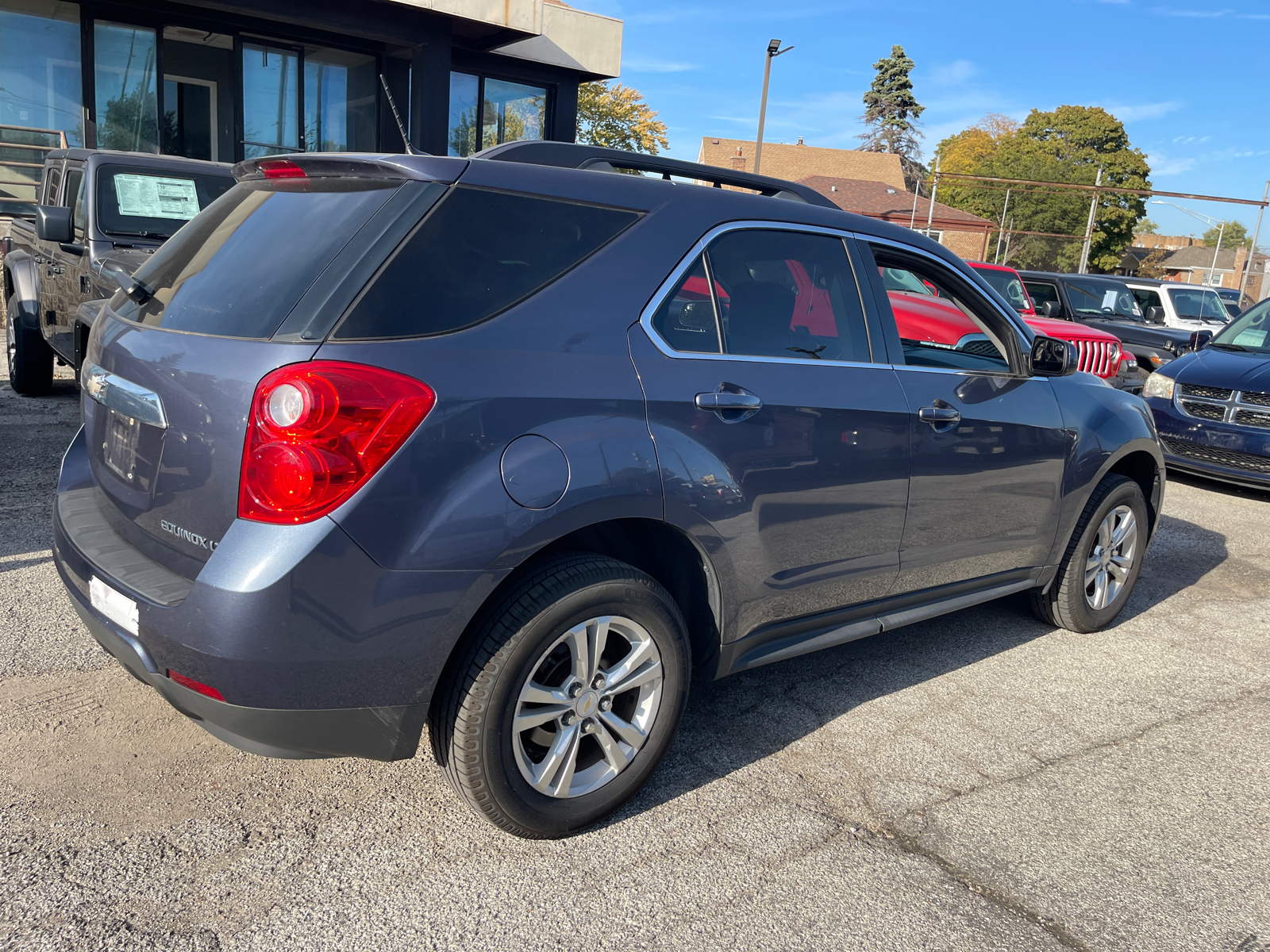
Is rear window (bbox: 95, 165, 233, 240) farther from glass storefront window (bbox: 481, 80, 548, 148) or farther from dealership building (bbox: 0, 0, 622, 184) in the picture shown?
glass storefront window (bbox: 481, 80, 548, 148)

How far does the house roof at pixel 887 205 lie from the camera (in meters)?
58.5

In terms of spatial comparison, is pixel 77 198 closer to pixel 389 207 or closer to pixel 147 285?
pixel 147 285

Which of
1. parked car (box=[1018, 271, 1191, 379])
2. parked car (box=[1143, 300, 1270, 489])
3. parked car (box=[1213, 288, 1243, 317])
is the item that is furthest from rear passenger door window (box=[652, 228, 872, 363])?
parked car (box=[1213, 288, 1243, 317])

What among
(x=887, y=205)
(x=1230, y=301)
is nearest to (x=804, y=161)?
(x=887, y=205)

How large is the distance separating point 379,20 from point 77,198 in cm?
987

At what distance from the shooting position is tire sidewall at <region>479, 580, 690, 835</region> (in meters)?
2.54

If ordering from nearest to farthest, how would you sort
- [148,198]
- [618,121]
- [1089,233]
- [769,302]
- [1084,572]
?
[769,302] < [1084,572] < [148,198] < [618,121] < [1089,233]

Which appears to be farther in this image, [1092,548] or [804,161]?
[804,161]

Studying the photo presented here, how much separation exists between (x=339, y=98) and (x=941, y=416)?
16744 millimetres

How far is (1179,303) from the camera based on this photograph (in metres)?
15.2

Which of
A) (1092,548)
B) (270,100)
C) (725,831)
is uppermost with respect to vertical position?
(270,100)

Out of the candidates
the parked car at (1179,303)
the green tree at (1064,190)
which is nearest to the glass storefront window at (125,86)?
the parked car at (1179,303)

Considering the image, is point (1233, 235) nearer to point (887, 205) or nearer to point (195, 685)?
point (887, 205)

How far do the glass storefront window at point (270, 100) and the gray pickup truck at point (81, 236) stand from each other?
896cm
